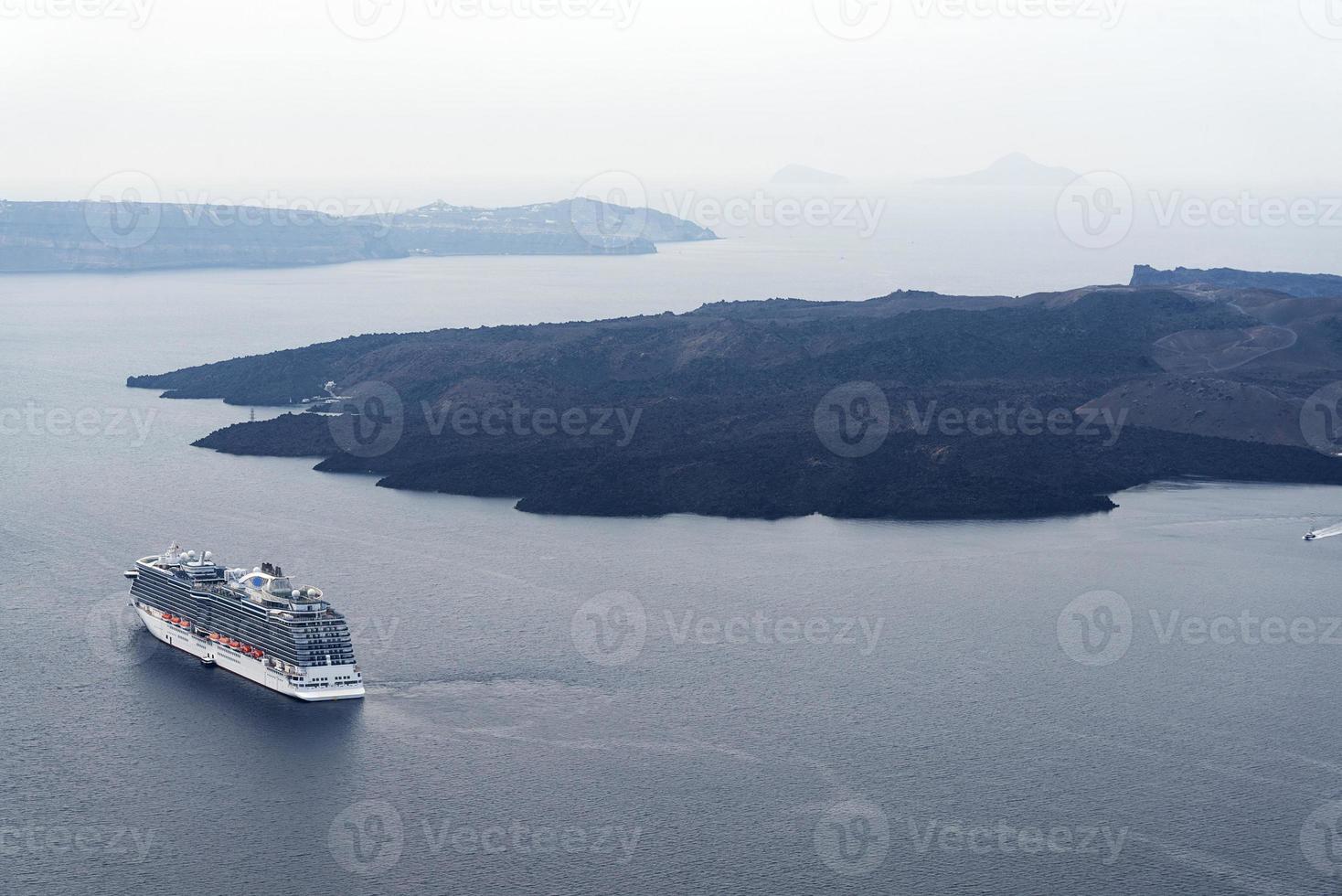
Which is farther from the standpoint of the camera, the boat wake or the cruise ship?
the boat wake

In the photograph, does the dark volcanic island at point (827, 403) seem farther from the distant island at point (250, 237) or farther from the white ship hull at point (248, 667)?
the distant island at point (250, 237)

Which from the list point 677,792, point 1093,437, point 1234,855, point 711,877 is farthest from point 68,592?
point 1093,437

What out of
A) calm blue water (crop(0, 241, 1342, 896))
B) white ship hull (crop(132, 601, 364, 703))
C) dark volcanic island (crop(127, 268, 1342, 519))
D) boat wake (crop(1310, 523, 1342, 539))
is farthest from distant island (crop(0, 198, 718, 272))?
boat wake (crop(1310, 523, 1342, 539))

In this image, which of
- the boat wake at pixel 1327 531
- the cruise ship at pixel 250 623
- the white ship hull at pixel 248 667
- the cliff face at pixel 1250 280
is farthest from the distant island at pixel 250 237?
the boat wake at pixel 1327 531

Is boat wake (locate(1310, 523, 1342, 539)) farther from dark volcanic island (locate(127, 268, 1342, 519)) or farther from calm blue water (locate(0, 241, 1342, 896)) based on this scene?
dark volcanic island (locate(127, 268, 1342, 519))

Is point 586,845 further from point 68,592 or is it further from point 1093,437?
point 1093,437

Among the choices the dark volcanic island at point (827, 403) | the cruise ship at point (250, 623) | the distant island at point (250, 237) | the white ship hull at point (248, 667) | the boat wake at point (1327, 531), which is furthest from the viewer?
the distant island at point (250, 237)
